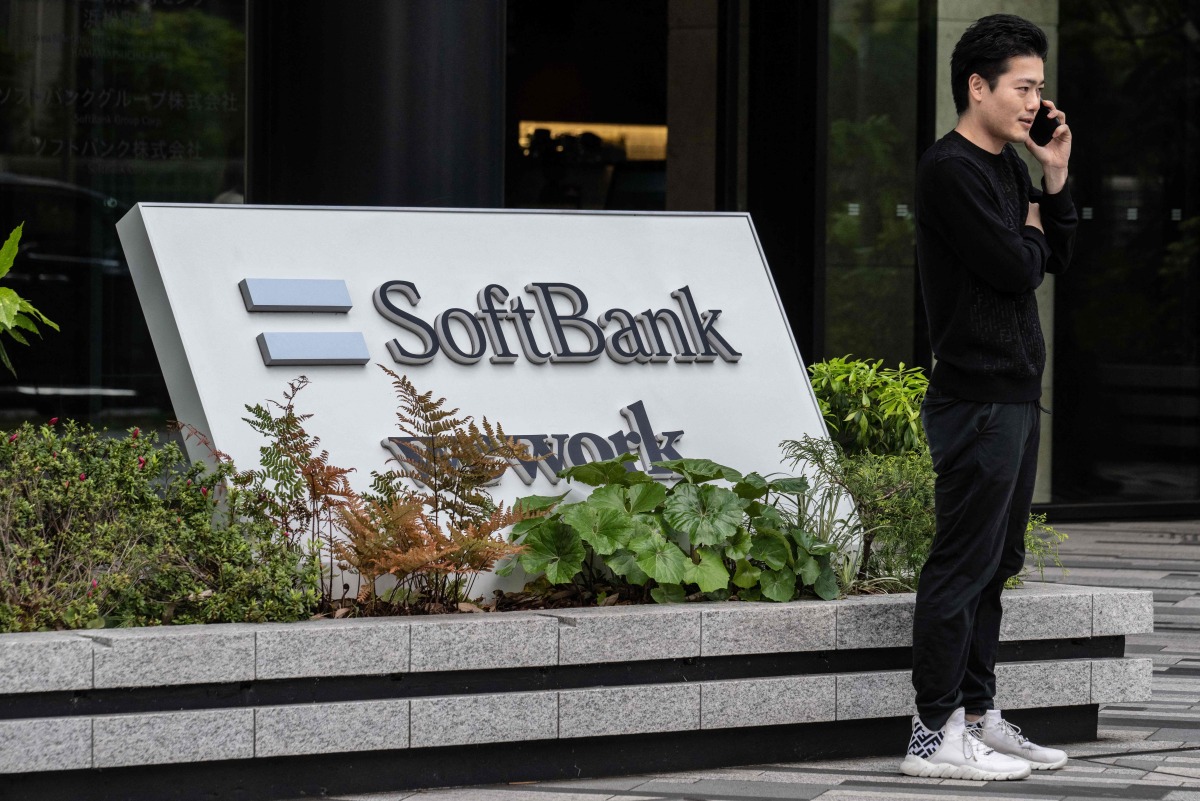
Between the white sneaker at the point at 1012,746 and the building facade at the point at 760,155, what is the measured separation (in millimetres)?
6631

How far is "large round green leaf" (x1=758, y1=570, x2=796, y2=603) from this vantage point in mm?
5086

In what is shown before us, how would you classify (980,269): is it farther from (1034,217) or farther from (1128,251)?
(1128,251)

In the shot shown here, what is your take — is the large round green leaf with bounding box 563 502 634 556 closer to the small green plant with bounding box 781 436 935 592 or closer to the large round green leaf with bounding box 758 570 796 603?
the large round green leaf with bounding box 758 570 796 603

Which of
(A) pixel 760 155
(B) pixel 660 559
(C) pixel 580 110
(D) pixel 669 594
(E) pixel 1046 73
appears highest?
(E) pixel 1046 73

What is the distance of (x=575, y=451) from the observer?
5613mm

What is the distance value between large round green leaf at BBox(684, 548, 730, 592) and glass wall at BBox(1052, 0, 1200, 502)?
785cm

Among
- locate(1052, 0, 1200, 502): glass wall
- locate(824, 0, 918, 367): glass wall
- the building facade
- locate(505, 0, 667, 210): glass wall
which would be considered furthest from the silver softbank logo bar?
locate(1052, 0, 1200, 502): glass wall

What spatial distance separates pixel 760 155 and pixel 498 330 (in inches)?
256

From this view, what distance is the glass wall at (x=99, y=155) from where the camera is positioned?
10.8 meters

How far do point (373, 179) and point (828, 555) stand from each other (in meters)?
2.72

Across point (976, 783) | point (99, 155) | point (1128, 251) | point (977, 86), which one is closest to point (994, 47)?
point (977, 86)

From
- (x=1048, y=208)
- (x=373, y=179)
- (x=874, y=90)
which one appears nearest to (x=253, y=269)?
(x=373, y=179)

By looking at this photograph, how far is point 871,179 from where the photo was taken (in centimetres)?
1168

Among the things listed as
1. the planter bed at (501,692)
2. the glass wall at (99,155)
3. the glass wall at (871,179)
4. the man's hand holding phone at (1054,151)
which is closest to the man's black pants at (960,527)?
the planter bed at (501,692)
